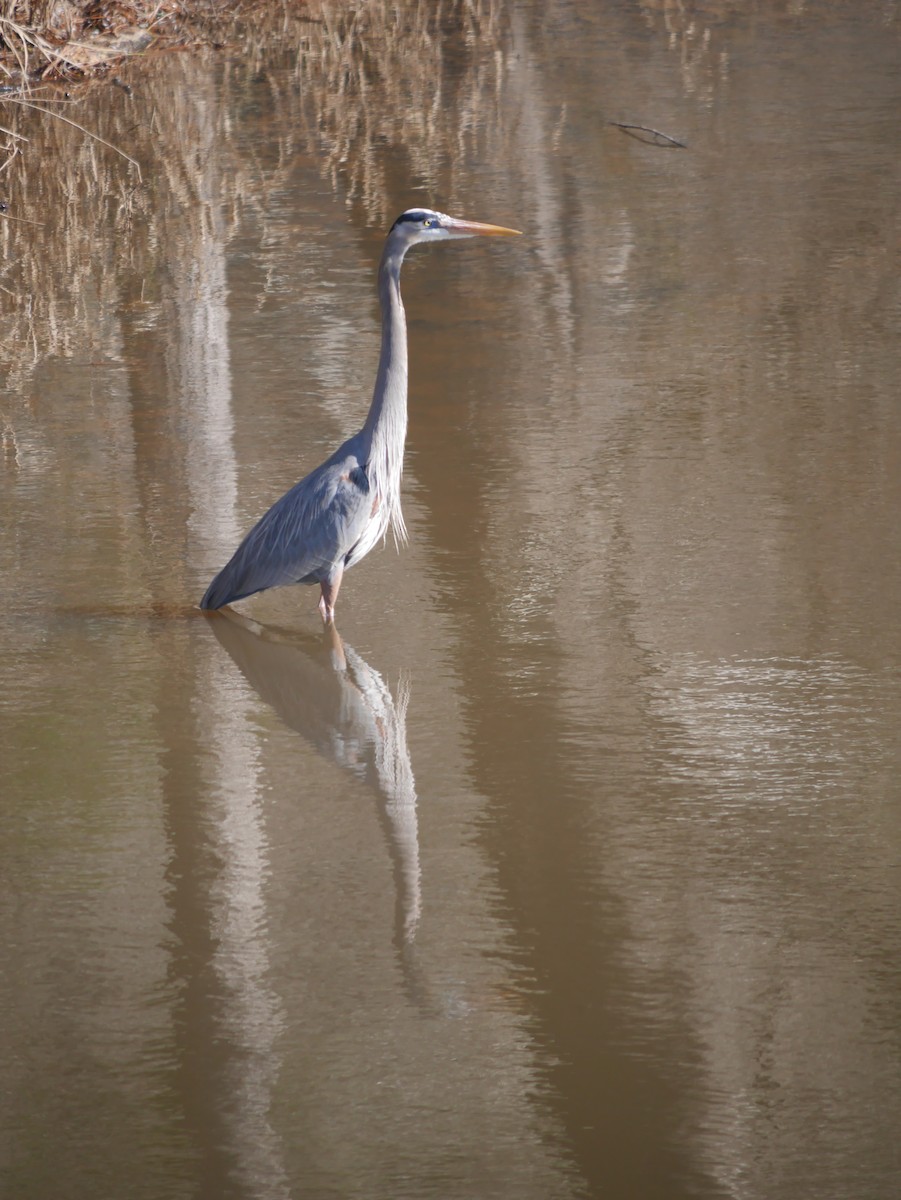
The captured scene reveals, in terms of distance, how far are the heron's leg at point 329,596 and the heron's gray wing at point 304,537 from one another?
3 centimetres

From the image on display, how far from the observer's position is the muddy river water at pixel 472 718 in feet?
10.6

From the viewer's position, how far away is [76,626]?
5.42m

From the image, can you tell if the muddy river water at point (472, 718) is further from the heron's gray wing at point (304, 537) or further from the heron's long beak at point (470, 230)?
the heron's long beak at point (470, 230)

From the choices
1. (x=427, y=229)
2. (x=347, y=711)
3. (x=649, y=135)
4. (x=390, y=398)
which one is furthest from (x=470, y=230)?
(x=649, y=135)

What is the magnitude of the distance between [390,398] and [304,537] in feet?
2.11

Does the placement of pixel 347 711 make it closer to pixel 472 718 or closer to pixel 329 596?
pixel 472 718

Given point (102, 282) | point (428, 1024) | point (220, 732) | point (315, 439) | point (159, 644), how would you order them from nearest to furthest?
point (428, 1024)
point (220, 732)
point (159, 644)
point (315, 439)
point (102, 282)

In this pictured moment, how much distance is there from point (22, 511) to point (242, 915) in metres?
2.94

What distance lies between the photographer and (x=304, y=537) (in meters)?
5.29

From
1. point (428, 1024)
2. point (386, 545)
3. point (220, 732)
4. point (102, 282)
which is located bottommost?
point (428, 1024)

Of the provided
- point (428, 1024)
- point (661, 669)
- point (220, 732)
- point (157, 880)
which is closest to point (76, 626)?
point (220, 732)

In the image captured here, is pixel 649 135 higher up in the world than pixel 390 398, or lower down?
higher up

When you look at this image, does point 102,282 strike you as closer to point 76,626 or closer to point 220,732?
point 76,626

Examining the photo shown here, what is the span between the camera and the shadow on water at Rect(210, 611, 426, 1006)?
13.6ft
